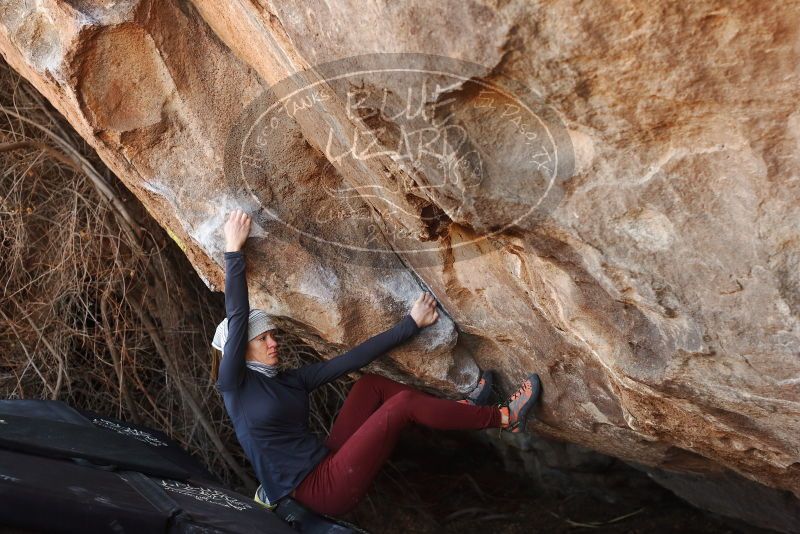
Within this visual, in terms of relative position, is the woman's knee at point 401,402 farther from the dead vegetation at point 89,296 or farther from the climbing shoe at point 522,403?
the dead vegetation at point 89,296

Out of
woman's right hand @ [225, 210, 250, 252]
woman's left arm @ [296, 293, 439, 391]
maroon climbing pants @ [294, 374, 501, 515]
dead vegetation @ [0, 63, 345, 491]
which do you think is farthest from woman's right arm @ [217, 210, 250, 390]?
dead vegetation @ [0, 63, 345, 491]

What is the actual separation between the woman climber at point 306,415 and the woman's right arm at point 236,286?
1.0 inches

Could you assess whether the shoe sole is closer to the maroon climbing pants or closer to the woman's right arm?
the maroon climbing pants

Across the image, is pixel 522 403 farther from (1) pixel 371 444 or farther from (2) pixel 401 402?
(1) pixel 371 444

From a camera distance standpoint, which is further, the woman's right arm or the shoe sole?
the shoe sole

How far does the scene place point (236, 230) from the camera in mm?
2465

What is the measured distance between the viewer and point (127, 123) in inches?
95.7

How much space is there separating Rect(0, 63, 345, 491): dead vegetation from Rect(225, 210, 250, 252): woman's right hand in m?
1.19

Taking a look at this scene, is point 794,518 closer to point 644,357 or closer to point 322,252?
point 644,357

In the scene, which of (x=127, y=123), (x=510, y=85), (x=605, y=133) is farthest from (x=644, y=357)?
(x=127, y=123)

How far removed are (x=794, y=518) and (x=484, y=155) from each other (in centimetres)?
217

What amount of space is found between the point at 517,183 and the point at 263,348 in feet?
3.68

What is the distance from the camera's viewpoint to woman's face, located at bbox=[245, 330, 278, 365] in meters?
2.60

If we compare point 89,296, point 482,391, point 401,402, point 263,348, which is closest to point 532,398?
point 482,391
